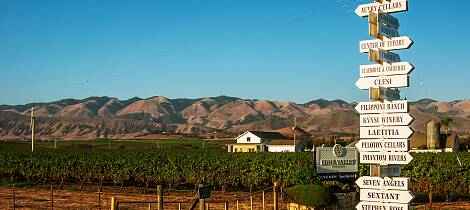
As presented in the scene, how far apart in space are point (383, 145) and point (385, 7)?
2476 mm

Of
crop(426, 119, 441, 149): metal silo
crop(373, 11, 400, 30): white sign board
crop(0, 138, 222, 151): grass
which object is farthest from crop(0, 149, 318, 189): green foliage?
crop(426, 119, 441, 149): metal silo

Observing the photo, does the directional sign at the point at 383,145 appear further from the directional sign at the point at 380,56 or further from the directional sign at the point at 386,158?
the directional sign at the point at 380,56

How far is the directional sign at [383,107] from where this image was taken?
10.3 meters

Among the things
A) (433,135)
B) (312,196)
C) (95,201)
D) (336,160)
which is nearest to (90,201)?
(95,201)

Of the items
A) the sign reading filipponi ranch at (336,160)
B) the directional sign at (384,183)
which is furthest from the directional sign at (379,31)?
the sign reading filipponi ranch at (336,160)

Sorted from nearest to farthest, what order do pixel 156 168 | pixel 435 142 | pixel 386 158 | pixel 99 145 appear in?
pixel 386 158
pixel 156 168
pixel 435 142
pixel 99 145

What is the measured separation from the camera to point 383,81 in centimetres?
1062

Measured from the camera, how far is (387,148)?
34.1 feet

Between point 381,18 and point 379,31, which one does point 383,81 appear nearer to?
point 379,31

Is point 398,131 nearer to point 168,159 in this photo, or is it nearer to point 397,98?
point 397,98

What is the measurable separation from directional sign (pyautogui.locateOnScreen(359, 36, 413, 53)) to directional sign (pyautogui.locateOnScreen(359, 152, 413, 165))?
72.2 inches

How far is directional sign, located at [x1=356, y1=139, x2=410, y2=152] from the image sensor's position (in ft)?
33.5

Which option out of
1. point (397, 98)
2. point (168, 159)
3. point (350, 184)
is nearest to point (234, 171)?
point (168, 159)

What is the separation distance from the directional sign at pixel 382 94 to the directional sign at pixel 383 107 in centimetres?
9
